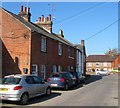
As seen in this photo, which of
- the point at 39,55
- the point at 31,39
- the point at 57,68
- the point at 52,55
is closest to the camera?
the point at 31,39

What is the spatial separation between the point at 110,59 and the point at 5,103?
347ft

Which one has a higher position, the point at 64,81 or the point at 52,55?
the point at 52,55

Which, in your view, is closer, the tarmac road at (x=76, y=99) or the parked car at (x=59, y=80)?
the tarmac road at (x=76, y=99)

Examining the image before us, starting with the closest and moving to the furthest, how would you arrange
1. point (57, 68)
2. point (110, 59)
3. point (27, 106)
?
point (27, 106) < point (57, 68) < point (110, 59)

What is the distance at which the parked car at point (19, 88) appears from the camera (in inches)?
523

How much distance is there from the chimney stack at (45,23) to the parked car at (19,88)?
872 inches

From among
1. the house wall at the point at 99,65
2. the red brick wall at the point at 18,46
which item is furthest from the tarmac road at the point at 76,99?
the house wall at the point at 99,65

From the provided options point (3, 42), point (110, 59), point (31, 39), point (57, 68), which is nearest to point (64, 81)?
point (31, 39)

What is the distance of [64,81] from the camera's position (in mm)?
21344

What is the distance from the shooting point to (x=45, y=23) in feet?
123

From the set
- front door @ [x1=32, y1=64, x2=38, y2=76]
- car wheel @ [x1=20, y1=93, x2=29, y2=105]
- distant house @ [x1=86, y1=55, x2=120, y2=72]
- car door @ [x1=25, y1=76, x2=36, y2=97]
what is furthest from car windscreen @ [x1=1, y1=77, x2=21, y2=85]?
distant house @ [x1=86, y1=55, x2=120, y2=72]

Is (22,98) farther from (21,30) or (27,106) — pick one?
(21,30)

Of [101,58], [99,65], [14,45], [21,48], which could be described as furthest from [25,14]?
[101,58]

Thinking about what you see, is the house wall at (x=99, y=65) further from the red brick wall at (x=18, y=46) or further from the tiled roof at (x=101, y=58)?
the red brick wall at (x=18, y=46)
